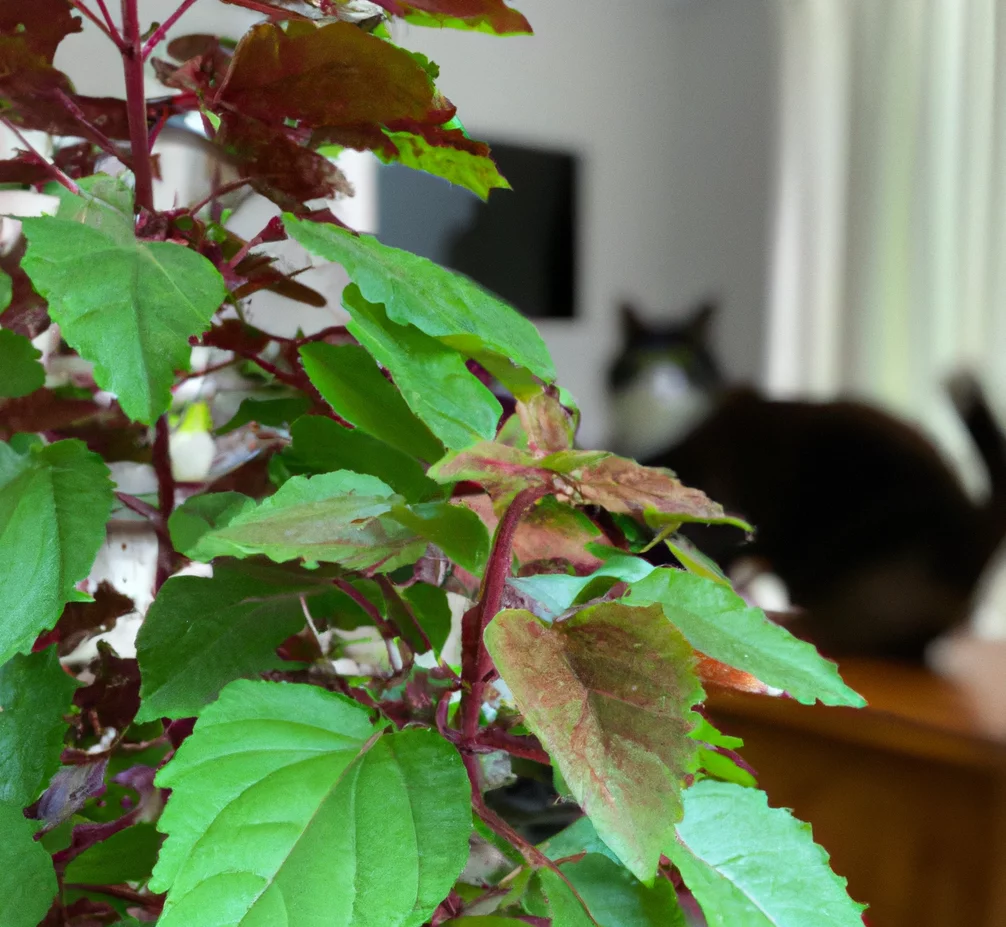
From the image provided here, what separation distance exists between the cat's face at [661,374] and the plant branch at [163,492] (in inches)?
52.3

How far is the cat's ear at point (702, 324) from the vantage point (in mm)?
1564

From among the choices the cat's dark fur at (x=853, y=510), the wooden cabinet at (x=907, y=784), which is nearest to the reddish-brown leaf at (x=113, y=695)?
the wooden cabinet at (x=907, y=784)

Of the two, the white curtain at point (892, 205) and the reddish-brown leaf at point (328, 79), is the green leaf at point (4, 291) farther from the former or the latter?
the white curtain at point (892, 205)

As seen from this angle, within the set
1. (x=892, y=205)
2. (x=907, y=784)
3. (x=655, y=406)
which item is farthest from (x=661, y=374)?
(x=907, y=784)

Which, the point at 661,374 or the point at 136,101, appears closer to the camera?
the point at 136,101

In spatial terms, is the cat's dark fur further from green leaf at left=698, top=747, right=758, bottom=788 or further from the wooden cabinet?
green leaf at left=698, top=747, right=758, bottom=788

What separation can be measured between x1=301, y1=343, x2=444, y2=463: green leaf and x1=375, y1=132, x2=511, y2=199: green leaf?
7 centimetres

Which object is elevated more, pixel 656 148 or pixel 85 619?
pixel 656 148

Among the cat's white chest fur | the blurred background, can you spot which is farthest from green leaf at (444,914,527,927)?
the cat's white chest fur

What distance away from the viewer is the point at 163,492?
0.93 feet

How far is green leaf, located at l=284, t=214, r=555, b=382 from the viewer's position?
0.64 feet

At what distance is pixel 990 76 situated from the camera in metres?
1.17

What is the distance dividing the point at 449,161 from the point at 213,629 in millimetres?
151

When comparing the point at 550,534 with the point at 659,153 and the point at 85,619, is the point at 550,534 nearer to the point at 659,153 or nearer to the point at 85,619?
the point at 85,619
